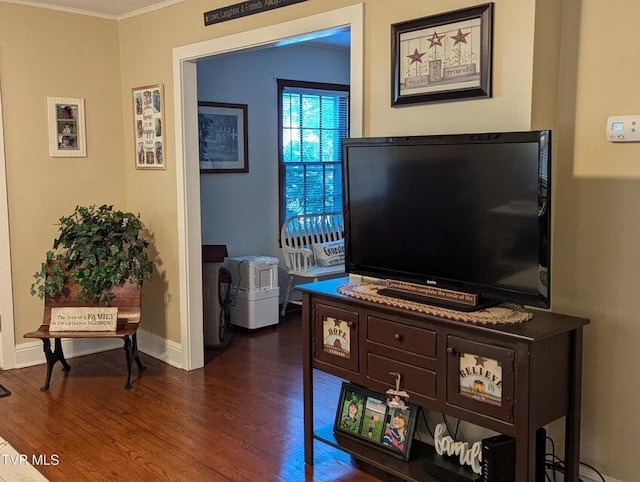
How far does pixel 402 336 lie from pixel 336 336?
39 centimetres

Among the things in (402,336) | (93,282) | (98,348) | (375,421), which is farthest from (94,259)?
(402,336)

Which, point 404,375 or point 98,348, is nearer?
point 404,375

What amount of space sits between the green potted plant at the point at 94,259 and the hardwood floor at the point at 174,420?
0.61 metres

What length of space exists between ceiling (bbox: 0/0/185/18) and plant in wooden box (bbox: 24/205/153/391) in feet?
4.50

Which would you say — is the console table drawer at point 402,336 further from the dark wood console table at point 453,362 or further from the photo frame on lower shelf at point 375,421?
the photo frame on lower shelf at point 375,421

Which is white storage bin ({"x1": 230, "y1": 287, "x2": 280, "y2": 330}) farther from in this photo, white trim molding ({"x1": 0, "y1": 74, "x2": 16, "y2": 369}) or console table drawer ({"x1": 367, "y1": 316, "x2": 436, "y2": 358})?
console table drawer ({"x1": 367, "y1": 316, "x2": 436, "y2": 358})

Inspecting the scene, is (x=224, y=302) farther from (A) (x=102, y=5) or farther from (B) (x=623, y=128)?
(B) (x=623, y=128)

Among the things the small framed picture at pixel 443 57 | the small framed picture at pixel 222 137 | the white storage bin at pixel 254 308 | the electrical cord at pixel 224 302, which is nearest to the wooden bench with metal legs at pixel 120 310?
the electrical cord at pixel 224 302

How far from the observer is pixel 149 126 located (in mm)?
4625

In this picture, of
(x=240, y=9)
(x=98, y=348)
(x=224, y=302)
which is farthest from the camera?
(x=224, y=302)

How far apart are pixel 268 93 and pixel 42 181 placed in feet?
6.91

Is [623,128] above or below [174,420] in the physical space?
above

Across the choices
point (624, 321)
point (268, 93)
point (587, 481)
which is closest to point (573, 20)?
point (624, 321)

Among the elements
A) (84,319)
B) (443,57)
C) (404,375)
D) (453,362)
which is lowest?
(84,319)
